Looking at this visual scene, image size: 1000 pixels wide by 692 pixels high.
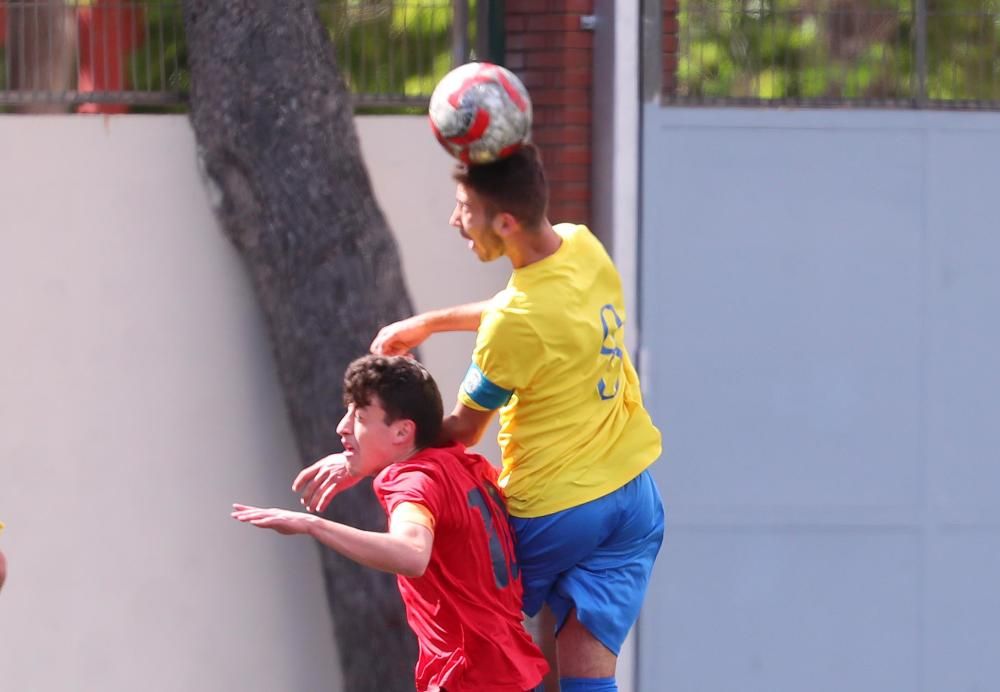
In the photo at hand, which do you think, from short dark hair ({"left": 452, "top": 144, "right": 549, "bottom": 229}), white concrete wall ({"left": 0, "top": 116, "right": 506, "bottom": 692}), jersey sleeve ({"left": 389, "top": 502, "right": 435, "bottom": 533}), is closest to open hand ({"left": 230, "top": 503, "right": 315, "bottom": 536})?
jersey sleeve ({"left": 389, "top": 502, "right": 435, "bottom": 533})

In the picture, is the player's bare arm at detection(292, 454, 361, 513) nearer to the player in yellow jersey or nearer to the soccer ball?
the player in yellow jersey

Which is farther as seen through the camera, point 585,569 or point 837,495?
point 837,495

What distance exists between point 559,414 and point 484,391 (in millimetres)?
216

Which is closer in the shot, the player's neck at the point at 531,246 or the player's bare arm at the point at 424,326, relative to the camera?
the player's neck at the point at 531,246

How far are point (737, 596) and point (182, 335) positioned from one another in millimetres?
2273

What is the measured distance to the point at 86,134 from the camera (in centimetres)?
591

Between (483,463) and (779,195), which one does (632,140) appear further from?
(483,463)

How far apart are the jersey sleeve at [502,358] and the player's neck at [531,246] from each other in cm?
16

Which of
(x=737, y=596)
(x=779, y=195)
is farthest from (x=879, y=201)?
(x=737, y=596)

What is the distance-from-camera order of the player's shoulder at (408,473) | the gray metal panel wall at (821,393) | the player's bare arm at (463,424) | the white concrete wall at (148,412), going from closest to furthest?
the player's shoulder at (408,473) → the player's bare arm at (463,424) → the white concrete wall at (148,412) → the gray metal panel wall at (821,393)

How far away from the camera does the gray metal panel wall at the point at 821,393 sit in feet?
19.8

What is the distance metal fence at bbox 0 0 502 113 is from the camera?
6082 millimetres

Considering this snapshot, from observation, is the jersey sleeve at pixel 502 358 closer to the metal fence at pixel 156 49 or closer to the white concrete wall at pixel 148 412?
the white concrete wall at pixel 148 412

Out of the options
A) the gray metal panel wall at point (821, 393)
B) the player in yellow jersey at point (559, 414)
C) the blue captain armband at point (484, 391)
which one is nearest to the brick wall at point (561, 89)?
the gray metal panel wall at point (821, 393)
